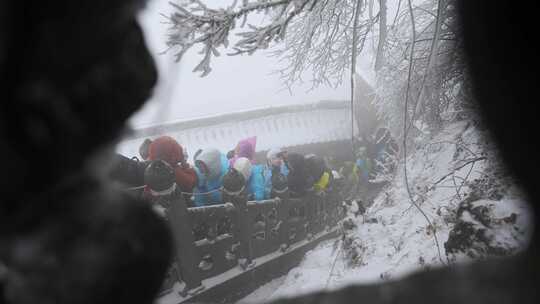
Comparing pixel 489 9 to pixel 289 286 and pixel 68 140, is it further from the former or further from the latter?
pixel 289 286

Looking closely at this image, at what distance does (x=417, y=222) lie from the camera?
505 cm

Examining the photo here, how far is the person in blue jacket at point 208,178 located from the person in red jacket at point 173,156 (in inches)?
19.1

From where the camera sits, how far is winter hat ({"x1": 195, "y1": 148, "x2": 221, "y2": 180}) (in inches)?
193

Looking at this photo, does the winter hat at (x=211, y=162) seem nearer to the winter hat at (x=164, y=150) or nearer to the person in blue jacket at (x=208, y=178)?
A: the person in blue jacket at (x=208, y=178)

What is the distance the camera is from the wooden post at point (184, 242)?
3725 millimetres

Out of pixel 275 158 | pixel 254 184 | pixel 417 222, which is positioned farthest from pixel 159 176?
pixel 417 222

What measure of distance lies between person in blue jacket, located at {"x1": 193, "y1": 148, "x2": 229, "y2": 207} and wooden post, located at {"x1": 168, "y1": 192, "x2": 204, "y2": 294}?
97cm

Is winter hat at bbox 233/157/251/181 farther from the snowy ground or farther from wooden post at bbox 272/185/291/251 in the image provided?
the snowy ground

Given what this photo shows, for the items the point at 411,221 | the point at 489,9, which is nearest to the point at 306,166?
the point at 411,221

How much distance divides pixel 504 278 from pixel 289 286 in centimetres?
478

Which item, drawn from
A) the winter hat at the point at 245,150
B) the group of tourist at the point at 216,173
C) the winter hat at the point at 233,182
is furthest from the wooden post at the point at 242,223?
the winter hat at the point at 245,150

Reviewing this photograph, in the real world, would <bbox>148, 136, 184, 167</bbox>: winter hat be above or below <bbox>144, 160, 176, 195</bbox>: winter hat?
above

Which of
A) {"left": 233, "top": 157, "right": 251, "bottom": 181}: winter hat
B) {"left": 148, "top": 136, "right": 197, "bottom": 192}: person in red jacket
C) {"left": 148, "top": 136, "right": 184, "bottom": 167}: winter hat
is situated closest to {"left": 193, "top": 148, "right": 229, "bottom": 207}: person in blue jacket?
{"left": 233, "top": 157, "right": 251, "bottom": 181}: winter hat

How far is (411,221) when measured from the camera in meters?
5.17
